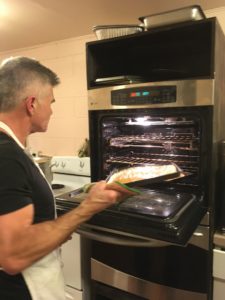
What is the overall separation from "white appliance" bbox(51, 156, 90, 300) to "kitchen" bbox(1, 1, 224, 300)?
379mm

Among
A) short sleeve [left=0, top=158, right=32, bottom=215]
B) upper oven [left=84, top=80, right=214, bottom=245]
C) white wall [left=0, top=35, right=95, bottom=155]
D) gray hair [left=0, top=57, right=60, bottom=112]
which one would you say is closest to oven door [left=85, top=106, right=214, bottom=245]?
upper oven [left=84, top=80, right=214, bottom=245]

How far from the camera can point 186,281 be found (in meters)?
1.27

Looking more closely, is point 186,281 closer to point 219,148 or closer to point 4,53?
point 219,148

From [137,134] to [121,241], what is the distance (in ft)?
1.90

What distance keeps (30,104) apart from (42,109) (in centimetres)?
5

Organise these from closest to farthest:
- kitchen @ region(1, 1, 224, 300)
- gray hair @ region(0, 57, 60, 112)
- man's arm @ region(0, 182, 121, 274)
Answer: man's arm @ region(0, 182, 121, 274) < gray hair @ region(0, 57, 60, 112) < kitchen @ region(1, 1, 224, 300)

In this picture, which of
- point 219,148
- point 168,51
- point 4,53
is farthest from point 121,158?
point 4,53

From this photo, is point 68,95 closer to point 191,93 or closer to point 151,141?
point 151,141

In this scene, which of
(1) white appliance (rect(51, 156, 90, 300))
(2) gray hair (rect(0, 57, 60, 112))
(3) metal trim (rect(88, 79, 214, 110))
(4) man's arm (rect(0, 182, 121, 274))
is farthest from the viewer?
(1) white appliance (rect(51, 156, 90, 300))

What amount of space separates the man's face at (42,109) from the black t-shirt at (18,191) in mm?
Result: 117

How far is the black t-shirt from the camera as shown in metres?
0.77

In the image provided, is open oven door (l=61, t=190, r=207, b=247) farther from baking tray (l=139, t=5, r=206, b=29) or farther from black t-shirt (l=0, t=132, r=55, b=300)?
baking tray (l=139, t=5, r=206, b=29)

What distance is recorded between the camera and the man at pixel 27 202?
30.3 inches

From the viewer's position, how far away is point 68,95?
2475mm
